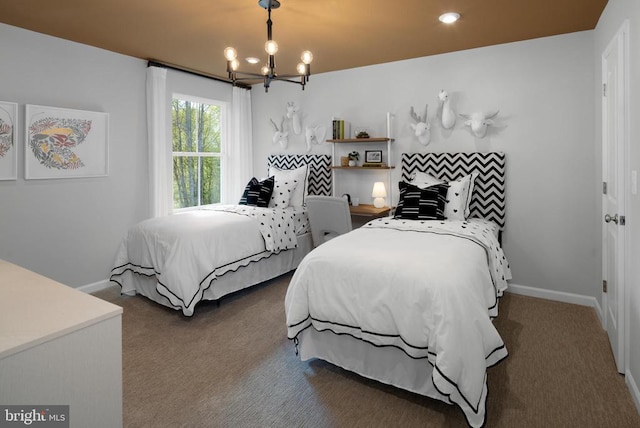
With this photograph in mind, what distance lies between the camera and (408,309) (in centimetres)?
204

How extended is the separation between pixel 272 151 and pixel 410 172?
2128mm

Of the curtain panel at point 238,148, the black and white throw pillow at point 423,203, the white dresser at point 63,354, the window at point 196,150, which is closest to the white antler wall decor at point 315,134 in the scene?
the curtain panel at point 238,148

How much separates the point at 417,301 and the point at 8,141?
3648 mm

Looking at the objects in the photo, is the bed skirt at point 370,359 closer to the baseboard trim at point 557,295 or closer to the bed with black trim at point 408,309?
the bed with black trim at point 408,309

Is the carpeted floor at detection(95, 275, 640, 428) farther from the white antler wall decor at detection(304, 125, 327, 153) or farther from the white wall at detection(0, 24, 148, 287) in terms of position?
the white antler wall decor at detection(304, 125, 327, 153)

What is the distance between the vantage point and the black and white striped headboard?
4969 millimetres

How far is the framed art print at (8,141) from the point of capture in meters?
3.32

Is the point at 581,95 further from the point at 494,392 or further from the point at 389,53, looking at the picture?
the point at 494,392

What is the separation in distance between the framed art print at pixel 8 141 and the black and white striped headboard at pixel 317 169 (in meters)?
2.95

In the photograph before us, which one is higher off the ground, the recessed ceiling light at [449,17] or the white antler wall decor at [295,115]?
the recessed ceiling light at [449,17]

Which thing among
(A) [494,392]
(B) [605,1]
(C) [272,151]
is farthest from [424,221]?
(C) [272,151]

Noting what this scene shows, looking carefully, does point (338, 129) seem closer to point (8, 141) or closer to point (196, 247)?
point (196, 247)

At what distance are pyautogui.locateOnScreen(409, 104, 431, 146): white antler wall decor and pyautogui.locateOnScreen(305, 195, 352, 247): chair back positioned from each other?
125 cm

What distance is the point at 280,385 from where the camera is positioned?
2318mm
